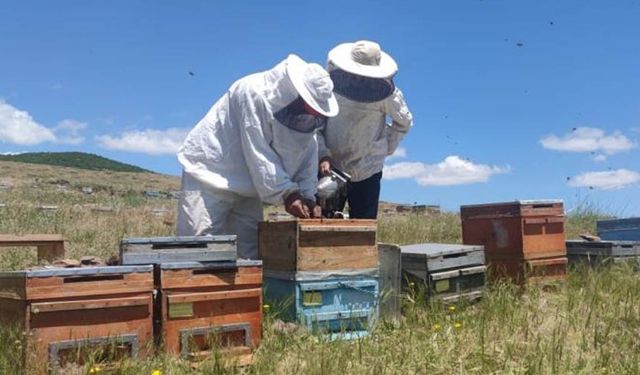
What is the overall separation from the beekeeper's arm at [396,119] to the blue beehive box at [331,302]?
1864 mm

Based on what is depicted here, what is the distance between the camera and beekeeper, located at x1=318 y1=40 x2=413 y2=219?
18.6 ft

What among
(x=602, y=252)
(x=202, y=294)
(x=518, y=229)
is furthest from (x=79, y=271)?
(x=602, y=252)

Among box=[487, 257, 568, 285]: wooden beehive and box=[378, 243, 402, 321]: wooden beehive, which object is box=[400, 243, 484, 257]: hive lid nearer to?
box=[378, 243, 402, 321]: wooden beehive

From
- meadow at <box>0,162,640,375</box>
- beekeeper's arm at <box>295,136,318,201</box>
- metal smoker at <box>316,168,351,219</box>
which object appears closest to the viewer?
meadow at <box>0,162,640,375</box>

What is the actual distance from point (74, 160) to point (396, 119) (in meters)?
52.9

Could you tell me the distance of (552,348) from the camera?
3.92m

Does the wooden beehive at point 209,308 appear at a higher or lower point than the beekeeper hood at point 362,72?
lower

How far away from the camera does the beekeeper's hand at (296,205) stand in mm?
4613

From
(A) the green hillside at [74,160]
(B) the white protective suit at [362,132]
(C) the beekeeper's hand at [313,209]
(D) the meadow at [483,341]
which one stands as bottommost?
(D) the meadow at [483,341]

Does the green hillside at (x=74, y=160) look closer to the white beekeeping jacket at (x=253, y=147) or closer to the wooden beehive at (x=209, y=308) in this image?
the white beekeeping jacket at (x=253, y=147)

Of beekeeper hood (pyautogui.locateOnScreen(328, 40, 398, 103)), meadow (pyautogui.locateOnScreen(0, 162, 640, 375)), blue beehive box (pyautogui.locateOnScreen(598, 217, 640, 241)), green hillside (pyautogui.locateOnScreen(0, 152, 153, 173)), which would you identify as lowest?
meadow (pyautogui.locateOnScreen(0, 162, 640, 375))

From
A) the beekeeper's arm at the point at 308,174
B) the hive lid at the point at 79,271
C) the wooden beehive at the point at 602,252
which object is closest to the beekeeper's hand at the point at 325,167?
the beekeeper's arm at the point at 308,174

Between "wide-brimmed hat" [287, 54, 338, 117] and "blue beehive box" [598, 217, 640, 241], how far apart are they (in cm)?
532

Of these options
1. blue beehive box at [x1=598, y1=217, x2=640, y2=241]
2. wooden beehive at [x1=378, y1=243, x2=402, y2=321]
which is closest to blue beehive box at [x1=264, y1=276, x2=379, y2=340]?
wooden beehive at [x1=378, y1=243, x2=402, y2=321]
